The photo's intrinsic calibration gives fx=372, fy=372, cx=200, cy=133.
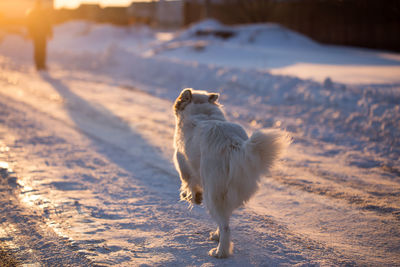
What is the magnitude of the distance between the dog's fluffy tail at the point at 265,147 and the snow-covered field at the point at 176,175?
0.95 meters

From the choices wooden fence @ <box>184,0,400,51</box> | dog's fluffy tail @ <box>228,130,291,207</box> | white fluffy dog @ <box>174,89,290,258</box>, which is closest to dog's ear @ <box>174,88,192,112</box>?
white fluffy dog @ <box>174,89,290,258</box>

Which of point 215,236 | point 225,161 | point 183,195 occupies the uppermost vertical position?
point 225,161

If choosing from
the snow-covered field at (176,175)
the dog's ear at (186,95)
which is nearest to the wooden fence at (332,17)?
the snow-covered field at (176,175)

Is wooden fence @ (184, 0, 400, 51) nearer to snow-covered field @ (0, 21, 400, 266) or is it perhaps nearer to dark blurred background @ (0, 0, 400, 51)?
dark blurred background @ (0, 0, 400, 51)

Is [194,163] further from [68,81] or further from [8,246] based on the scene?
[68,81]

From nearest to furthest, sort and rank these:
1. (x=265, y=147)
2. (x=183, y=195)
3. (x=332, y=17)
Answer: (x=265, y=147) → (x=183, y=195) → (x=332, y=17)

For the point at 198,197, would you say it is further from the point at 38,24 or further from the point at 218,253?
the point at 38,24

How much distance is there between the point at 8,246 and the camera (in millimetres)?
3414

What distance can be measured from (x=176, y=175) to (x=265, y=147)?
2.60 meters

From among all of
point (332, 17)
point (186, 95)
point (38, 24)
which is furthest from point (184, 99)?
point (332, 17)

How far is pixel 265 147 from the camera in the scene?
3146 millimetres

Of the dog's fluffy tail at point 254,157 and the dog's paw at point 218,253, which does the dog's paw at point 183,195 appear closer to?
the dog's paw at point 218,253

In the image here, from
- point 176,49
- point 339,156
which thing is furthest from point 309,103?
point 176,49

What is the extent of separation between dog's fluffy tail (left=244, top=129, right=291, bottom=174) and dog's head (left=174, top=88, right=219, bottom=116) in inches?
41.3
